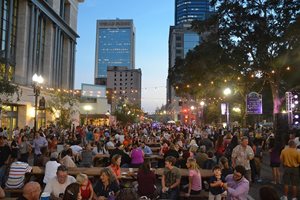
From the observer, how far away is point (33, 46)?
46.6 meters

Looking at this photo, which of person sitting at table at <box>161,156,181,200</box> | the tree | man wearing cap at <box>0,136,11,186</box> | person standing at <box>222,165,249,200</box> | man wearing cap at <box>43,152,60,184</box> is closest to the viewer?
person standing at <box>222,165,249,200</box>

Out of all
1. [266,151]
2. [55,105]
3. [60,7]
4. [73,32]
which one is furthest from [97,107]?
[266,151]

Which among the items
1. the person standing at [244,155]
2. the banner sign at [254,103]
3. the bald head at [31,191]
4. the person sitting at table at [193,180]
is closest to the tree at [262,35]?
the banner sign at [254,103]

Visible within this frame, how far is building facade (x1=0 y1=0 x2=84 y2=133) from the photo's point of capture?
38.8 metres

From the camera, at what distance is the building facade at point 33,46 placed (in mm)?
38812

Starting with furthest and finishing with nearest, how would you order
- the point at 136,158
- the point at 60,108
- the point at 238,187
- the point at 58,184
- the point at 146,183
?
the point at 60,108 < the point at 136,158 < the point at 146,183 < the point at 58,184 < the point at 238,187

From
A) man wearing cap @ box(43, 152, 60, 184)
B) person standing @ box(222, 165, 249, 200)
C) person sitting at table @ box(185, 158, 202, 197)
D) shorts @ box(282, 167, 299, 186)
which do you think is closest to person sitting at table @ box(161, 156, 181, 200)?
person sitting at table @ box(185, 158, 202, 197)

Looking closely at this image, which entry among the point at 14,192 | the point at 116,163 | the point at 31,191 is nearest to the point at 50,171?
the point at 14,192

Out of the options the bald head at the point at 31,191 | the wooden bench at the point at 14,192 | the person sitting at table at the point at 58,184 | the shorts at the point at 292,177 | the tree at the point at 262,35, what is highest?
the tree at the point at 262,35

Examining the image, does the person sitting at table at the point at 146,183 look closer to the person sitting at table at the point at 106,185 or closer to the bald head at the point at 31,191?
the person sitting at table at the point at 106,185

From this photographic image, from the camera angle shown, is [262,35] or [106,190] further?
[262,35]

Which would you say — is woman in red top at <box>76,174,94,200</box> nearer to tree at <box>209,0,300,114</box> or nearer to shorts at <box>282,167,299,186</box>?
shorts at <box>282,167,299,186</box>

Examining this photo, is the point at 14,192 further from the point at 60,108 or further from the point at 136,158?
the point at 60,108

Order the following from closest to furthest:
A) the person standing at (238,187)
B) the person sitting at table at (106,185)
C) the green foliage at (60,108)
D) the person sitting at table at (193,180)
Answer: the person standing at (238,187), the person sitting at table at (106,185), the person sitting at table at (193,180), the green foliage at (60,108)
